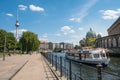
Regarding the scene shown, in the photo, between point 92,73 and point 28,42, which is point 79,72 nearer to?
point 92,73

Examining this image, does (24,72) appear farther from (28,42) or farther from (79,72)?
(28,42)

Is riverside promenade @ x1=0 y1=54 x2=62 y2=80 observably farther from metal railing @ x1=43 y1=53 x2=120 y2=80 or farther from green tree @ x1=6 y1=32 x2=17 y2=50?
green tree @ x1=6 y1=32 x2=17 y2=50

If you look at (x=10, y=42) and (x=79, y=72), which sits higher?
(x=10, y=42)

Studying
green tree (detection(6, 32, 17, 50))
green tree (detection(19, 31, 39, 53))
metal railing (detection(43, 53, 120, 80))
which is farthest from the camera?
green tree (detection(6, 32, 17, 50))

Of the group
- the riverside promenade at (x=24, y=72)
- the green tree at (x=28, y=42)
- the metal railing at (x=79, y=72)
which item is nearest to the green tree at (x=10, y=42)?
the green tree at (x=28, y=42)

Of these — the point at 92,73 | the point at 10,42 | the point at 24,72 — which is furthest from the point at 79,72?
the point at 10,42

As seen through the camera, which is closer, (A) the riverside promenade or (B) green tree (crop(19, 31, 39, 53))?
(A) the riverside promenade

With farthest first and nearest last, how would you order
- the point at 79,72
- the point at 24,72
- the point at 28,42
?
the point at 28,42 → the point at 79,72 → the point at 24,72

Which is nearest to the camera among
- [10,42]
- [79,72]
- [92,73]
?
[79,72]

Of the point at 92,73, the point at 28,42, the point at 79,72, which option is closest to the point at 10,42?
the point at 28,42

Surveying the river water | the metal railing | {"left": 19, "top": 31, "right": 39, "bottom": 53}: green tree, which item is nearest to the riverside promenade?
the metal railing

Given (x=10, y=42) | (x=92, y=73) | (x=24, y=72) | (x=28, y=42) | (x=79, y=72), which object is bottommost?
(x=92, y=73)

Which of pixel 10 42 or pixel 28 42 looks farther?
pixel 10 42

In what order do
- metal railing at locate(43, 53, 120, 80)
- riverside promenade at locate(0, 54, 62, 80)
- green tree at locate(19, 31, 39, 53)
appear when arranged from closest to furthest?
metal railing at locate(43, 53, 120, 80), riverside promenade at locate(0, 54, 62, 80), green tree at locate(19, 31, 39, 53)
